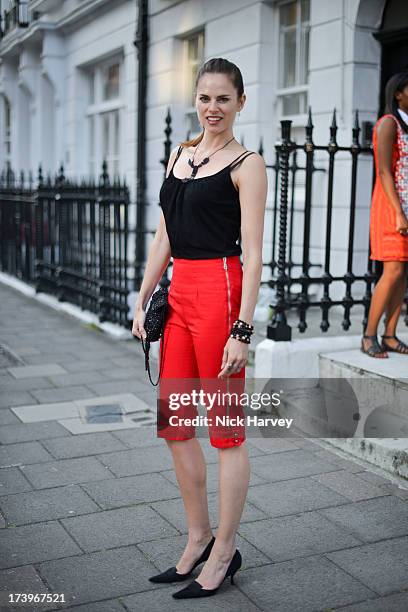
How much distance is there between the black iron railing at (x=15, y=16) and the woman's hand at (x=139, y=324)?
1604 cm

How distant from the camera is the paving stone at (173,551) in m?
3.32

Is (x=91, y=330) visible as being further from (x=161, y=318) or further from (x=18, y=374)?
(x=161, y=318)

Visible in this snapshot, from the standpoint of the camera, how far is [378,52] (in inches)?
307

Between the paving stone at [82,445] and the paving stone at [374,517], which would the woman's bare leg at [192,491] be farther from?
the paving stone at [82,445]

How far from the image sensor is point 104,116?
575 inches

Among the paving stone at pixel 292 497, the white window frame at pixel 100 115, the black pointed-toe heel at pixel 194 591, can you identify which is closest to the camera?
the black pointed-toe heel at pixel 194 591

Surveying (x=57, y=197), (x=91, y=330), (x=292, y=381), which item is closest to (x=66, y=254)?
(x=57, y=197)

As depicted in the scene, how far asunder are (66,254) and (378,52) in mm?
4259

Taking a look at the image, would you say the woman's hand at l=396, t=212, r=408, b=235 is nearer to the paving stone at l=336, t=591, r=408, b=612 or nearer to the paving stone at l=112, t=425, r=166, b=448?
the paving stone at l=112, t=425, r=166, b=448

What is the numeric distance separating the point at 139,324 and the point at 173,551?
0.99 m

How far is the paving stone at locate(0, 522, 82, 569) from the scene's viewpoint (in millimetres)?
3334

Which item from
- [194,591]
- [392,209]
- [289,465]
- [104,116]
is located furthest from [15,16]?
[194,591]

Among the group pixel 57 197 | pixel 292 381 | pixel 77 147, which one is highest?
pixel 77 147

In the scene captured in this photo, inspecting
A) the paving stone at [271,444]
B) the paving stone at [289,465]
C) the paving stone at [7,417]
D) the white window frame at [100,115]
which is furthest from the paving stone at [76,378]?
the white window frame at [100,115]
